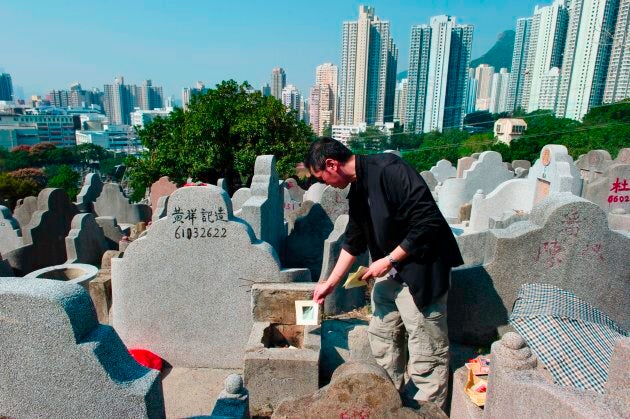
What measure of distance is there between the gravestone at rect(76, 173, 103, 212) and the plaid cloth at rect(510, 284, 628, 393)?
43.9ft

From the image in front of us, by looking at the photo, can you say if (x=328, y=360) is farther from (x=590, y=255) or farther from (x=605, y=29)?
(x=605, y=29)

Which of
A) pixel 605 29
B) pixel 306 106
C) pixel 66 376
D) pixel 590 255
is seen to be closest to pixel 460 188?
pixel 590 255

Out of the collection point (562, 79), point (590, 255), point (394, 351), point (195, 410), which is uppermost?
point (562, 79)

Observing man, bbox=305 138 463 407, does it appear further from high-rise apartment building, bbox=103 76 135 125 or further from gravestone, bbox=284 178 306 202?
high-rise apartment building, bbox=103 76 135 125

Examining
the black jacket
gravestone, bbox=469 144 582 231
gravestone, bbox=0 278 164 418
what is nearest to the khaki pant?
the black jacket

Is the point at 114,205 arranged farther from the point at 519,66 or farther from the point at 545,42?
the point at 519,66

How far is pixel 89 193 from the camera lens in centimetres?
1388

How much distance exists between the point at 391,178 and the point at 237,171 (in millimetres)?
15790

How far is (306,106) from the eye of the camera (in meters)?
128

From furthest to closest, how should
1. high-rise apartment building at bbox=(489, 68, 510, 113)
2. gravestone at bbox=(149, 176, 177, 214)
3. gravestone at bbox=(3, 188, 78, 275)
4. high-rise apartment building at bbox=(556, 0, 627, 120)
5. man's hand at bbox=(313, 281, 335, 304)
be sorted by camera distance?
1. high-rise apartment building at bbox=(489, 68, 510, 113)
2. high-rise apartment building at bbox=(556, 0, 627, 120)
3. gravestone at bbox=(149, 176, 177, 214)
4. gravestone at bbox=(3, 188, 78, 275)
5. man's hand at bbox=(313, 281, 335, 304)

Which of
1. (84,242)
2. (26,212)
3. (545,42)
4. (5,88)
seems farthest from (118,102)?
(84,242)

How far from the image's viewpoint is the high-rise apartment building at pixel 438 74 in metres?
66.4

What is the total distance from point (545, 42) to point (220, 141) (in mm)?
54129

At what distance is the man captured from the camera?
9.25ft
